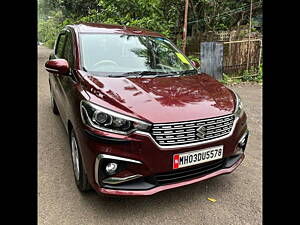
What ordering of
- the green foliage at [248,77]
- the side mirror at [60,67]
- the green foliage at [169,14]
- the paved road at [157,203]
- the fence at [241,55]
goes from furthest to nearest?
the green foliage at [169,14]
the fence at [241,55]
the green foliage at [248,77]
the side mirror at [60,67]
the paved road at [157,203]

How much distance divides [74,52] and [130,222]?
1952mm

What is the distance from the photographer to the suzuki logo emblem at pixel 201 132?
2086 mm

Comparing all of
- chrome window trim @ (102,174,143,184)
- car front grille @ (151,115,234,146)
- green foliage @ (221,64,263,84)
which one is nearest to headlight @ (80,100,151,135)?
car front grille @ (151,115,234,146)

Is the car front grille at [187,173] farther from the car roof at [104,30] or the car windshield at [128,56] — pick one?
the car roof at [104,30]

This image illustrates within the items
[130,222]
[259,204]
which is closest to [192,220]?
[130,222]

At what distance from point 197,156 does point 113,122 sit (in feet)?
2.54

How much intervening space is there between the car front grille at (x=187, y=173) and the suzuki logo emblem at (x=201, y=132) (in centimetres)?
29

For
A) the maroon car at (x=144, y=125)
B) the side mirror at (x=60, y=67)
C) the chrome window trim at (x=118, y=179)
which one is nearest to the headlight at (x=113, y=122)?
the maroon car at (x=144, y=125)

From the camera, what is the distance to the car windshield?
279cm

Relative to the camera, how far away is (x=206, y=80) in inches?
113

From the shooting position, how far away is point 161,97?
2.25 metres

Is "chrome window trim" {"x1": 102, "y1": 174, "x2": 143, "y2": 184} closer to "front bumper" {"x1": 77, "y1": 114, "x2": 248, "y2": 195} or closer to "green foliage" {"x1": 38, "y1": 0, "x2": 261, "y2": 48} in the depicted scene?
"front bumper" {"x1": 77, "y1": 114, "x2": 248, "y2": 195}

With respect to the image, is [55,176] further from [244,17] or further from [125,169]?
[244,17]
